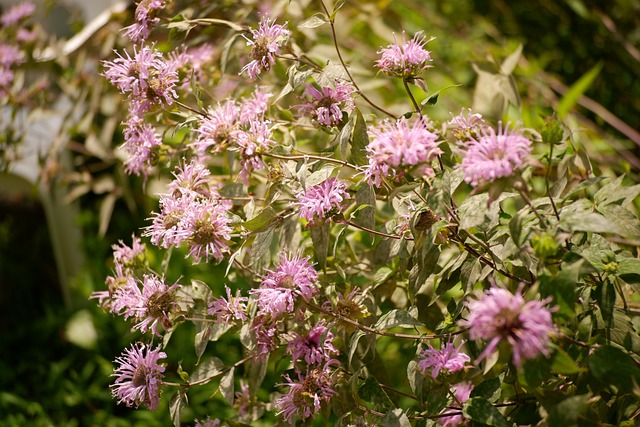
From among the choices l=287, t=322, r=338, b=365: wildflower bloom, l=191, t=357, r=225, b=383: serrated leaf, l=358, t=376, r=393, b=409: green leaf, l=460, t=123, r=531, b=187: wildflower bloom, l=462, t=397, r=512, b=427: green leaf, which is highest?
l=460, t=123, r=531, b=187: wildflower bloom

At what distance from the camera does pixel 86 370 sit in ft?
4.71

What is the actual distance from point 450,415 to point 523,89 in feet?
4.16

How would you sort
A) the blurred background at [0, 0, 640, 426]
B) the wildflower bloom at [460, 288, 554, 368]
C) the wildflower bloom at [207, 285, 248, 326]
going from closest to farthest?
the wildflower bloom at [460, 288, 554, 368] → the wildflower bloom at [207, 285, 248, 326] → the blurred background at [0, 0, 640, 426]

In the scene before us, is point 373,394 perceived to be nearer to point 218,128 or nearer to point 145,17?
point 218,128

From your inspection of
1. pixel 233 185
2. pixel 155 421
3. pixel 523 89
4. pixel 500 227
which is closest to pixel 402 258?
pixel 500 227

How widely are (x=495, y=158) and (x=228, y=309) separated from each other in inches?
12.8

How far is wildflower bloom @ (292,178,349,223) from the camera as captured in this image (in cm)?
56

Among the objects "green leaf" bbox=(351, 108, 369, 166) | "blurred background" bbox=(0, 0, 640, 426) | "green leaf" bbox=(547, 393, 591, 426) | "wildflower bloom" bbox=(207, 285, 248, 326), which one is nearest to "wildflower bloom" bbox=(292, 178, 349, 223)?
"green leaf" bbox=(351, 108, 369, 166)

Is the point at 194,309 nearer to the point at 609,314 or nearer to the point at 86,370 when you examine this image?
the point at 609,314

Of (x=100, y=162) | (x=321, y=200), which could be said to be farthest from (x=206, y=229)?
(x=100, y=162)

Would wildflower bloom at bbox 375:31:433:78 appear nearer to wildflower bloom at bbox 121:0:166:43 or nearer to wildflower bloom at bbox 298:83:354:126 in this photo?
wildflower bloom at bbox 298:83:354:126

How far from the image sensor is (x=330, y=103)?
615 millimetres

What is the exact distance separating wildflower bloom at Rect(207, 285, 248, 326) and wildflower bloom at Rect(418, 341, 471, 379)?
0.19 meters

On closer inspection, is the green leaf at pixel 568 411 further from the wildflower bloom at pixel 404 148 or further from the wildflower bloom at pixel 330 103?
the wildflower bloom at pixel 330 103
